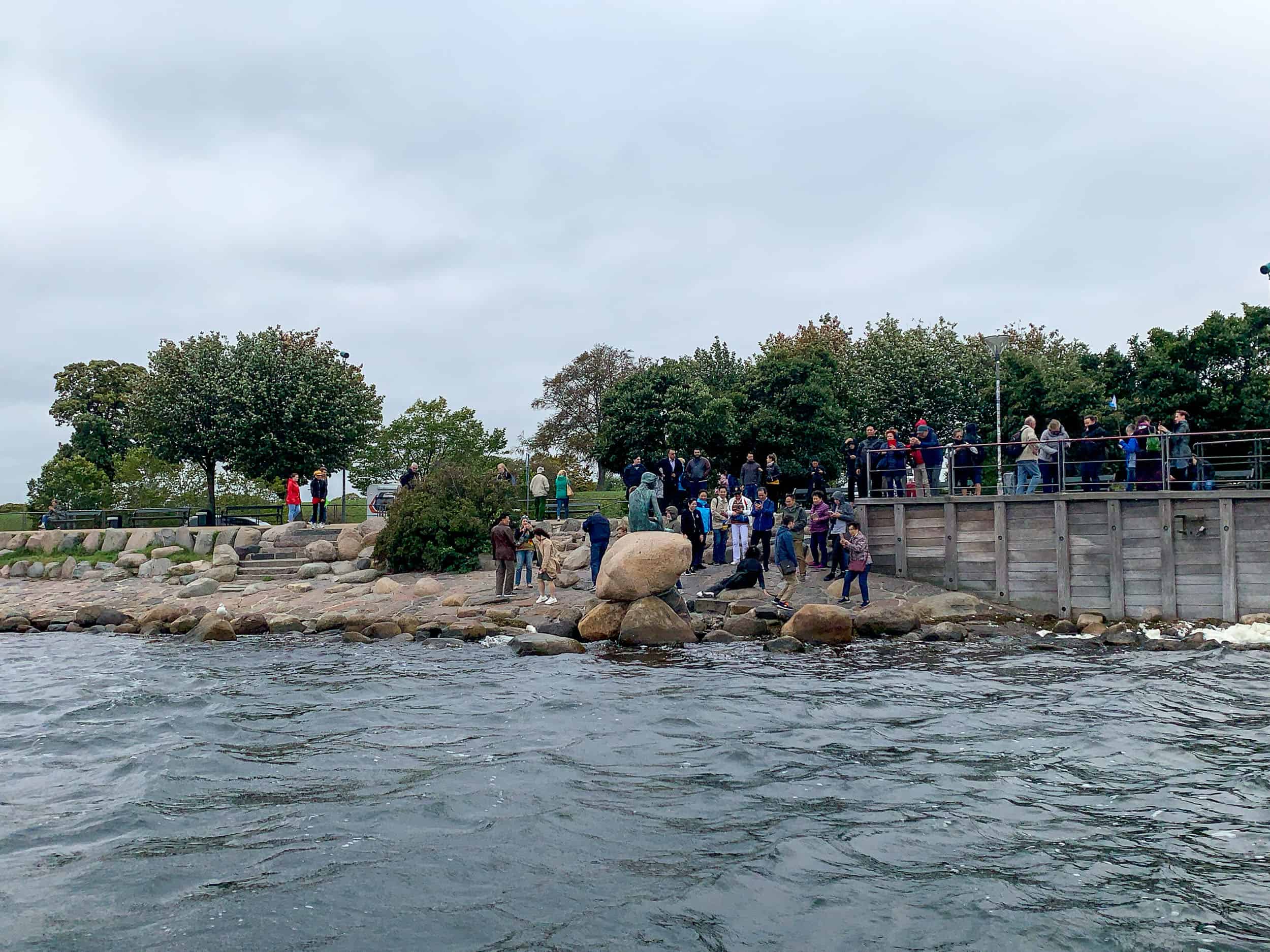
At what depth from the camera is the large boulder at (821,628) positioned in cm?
1794

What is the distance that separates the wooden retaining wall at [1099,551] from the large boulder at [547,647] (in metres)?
8.47

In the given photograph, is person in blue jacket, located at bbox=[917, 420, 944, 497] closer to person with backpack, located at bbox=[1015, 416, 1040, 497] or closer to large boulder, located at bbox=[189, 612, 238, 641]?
person with backpack, located at bbox=[1015, 416, 1040, 497]

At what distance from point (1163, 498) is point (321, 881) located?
18190 mm

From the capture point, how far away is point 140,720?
13.0 meters

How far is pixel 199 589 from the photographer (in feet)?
89.6

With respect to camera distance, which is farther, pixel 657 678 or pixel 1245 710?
pixel 657 678

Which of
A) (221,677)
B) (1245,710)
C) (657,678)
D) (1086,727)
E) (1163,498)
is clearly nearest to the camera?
(1086,727)

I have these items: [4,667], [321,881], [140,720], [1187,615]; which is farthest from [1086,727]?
[4,667]

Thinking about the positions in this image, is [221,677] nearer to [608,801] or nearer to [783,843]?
[608,801]

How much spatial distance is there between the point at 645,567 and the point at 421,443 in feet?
97.8

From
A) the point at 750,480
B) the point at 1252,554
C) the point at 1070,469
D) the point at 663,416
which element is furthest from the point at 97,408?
the point at 1252,554

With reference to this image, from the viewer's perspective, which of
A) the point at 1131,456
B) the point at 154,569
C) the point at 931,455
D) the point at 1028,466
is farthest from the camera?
the point at 154,569

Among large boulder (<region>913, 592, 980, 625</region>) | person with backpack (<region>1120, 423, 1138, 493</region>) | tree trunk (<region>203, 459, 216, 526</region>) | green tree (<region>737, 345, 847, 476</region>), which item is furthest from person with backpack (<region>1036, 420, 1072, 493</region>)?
tree trunk (<region>203, 459, 216, 526</region>)

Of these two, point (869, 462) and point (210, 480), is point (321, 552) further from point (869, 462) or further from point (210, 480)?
point (869, 462)
